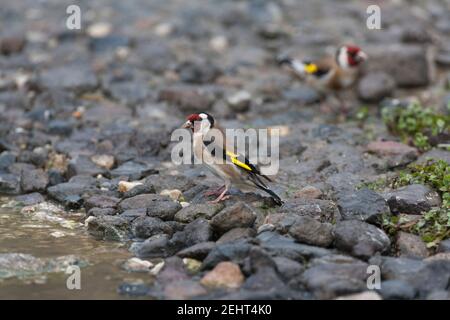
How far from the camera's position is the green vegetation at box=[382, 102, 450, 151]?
818 centimetres

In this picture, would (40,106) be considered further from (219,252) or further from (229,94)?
(219,252)

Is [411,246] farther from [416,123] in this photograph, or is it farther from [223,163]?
[416,123]

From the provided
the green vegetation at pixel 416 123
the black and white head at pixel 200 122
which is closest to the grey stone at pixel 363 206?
the black and white head at pixel 200 122

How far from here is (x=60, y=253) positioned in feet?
19.8

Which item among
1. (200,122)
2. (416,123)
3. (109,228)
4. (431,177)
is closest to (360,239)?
(431,177)

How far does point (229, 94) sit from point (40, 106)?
7.96 feet

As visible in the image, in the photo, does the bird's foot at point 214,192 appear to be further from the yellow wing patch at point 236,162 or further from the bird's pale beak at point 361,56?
the bird's pale beak at point 361,56

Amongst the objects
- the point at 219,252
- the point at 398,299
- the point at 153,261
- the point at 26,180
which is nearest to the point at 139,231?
the point at 153,261

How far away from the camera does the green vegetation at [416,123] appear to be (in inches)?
322

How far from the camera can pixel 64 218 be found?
6.98 m

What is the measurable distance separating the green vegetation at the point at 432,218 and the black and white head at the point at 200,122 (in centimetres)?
175

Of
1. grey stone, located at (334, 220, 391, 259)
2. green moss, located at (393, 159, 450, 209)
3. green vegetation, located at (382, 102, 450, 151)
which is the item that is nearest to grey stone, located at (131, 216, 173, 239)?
grey stone, located at (334, 220, 391, 259)

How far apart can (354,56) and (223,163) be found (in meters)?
4.07

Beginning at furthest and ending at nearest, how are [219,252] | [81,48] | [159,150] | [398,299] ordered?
[81,48] < [159,150] < [219,252] < [398,299]
